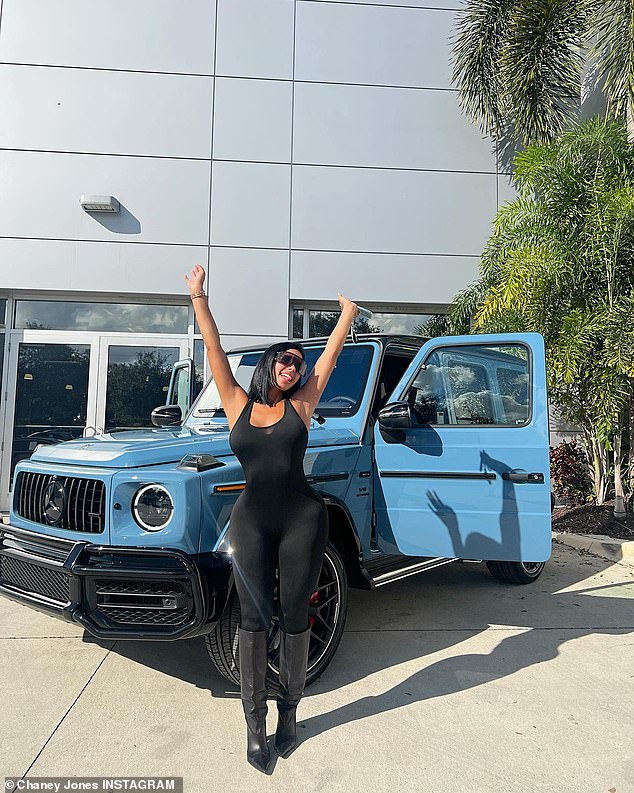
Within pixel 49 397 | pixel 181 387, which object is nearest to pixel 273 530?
pixel 181 387

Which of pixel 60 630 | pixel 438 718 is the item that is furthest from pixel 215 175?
pixel 438 718

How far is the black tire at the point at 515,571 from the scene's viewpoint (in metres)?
5.56

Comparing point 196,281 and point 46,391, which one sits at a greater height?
point 196,281

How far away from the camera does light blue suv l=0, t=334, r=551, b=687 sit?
3117 millimetres

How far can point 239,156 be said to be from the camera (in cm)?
931

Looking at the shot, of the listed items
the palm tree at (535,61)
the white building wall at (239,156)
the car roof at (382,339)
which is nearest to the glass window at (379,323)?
the white building wall at (239,156)

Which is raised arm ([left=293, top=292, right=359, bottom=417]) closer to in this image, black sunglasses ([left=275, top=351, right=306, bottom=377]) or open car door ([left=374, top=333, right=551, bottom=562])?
black sunglasses ([left=275, top=351, right=306, bottom=377])

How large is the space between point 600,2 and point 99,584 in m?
8.99

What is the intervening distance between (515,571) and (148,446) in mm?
3545

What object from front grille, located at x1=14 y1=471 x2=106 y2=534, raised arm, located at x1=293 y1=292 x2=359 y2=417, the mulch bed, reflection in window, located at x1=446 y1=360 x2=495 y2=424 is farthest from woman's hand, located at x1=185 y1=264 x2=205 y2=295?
the mulch bed

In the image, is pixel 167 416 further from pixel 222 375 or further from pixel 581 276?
pixel 581 276

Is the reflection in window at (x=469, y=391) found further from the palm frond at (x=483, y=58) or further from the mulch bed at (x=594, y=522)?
the palm frond at (x=483, y=58)

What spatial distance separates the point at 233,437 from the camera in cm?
290

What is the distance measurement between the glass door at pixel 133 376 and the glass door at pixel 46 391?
0.54 feet
